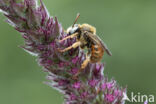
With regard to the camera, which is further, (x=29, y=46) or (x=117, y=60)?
(x=117, y=60)

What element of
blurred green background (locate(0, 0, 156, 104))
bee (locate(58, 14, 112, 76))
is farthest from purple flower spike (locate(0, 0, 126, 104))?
blurred green background (locate(0, 0, 156, 104))

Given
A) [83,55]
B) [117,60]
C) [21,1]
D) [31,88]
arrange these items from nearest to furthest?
1. [21,1]
2. [83,55]
3. [117,60]
4. [31,88]

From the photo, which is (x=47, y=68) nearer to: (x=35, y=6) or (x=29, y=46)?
(x=29, y=46)

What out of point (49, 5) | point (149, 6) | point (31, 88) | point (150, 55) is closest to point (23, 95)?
point (31, 88)

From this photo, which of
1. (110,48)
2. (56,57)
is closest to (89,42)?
(56,57)

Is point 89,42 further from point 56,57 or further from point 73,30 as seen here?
point 56,57

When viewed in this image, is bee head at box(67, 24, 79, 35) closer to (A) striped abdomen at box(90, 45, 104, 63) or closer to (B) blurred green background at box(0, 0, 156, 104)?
(A) striped abdomen at box(90, 45, 104, 63)
